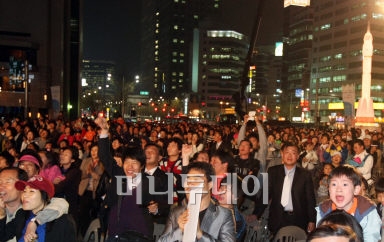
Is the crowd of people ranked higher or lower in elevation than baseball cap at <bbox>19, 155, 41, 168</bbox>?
lower

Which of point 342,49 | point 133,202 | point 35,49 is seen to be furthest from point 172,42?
point 133,202

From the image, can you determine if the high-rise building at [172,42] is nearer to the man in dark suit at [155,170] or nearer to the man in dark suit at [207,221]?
the man in dark suit at [155,170]

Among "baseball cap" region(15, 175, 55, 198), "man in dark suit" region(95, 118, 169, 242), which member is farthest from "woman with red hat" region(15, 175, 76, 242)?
"man in dark suit" region(95, 118, 169, 242)

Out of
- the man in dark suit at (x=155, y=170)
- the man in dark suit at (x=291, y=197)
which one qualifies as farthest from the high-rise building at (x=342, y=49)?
the man in dark suit at (x=155, y=170)

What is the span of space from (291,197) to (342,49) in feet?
336

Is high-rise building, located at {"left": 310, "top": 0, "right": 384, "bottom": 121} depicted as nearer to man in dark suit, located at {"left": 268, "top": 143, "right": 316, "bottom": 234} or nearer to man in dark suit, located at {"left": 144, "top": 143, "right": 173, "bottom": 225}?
man in dark suit, located at {"left": 268, "top": 143, "right": 316, "bottom": 234}

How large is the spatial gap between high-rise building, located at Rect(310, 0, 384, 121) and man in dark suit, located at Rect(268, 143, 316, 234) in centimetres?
8283

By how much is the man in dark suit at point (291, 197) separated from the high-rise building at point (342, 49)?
272 feet

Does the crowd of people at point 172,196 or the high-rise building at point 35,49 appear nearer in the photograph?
the crowd of people at point 172,196

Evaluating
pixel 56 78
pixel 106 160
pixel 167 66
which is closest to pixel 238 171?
pixel 106 160

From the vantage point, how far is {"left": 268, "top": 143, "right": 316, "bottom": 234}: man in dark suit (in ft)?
18.6

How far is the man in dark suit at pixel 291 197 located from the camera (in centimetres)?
567

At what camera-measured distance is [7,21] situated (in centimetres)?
4472

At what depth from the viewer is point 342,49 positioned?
101 meters
